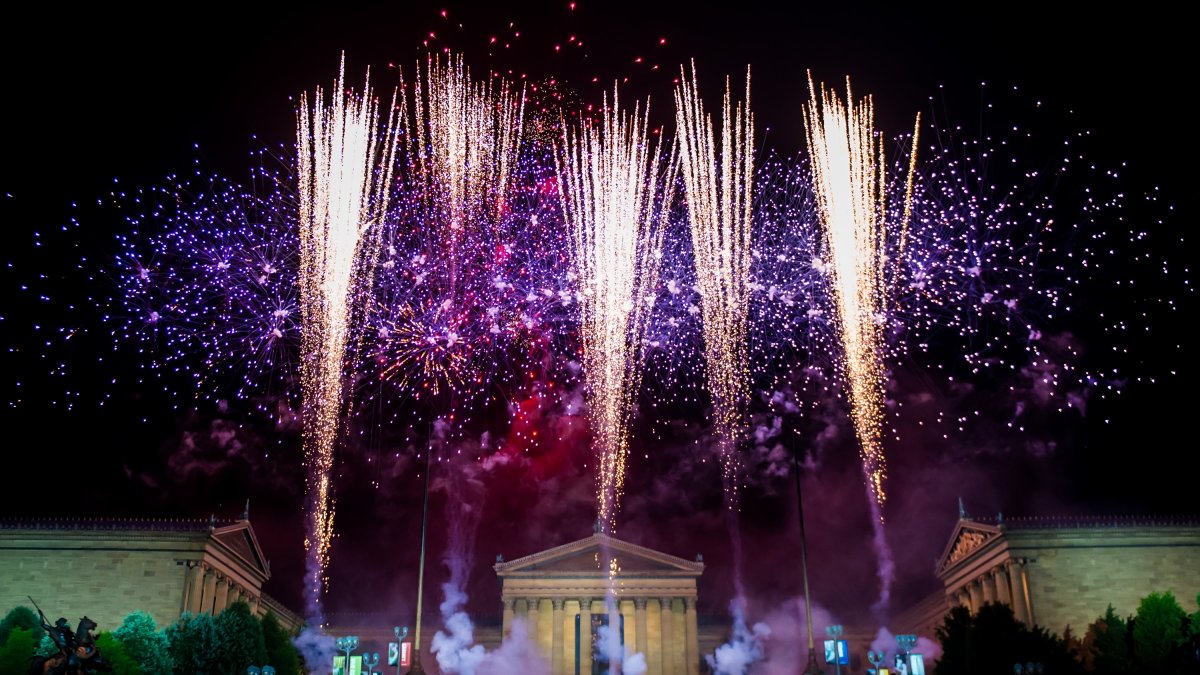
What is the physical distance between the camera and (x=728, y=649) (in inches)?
2763

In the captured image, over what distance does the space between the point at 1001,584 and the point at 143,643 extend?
43.5 metres

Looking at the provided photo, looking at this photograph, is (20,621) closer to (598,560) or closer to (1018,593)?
(598,560)

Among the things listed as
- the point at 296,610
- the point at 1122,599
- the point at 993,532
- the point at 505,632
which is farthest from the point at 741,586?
the point at 296,610

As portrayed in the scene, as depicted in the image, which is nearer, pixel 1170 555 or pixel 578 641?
pixel 1170 555

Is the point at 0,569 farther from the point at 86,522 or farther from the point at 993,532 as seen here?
the point at 993,532

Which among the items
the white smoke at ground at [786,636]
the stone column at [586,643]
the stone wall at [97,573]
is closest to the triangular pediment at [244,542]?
the stone wall at [97,573]

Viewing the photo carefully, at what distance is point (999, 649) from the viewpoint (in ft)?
106

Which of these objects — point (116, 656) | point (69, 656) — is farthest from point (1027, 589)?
point (69, 656)

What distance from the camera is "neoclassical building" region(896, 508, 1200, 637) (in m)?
51.1

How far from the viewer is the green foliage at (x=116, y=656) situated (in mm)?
29766

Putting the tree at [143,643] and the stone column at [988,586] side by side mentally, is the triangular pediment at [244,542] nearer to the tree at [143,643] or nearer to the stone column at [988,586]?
the tree at [143,643]

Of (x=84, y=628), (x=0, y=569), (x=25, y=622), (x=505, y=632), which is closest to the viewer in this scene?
(x=84, y=628)

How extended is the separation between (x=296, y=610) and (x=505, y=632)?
16.9 meters

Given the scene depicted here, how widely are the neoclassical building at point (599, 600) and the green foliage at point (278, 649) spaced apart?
27227 mm
